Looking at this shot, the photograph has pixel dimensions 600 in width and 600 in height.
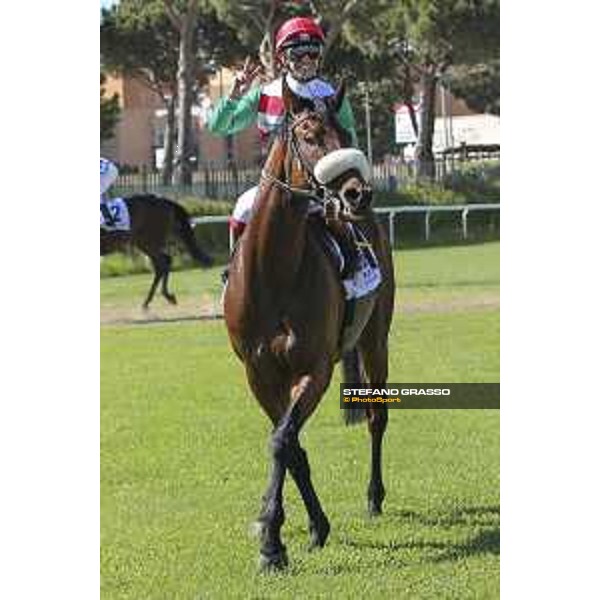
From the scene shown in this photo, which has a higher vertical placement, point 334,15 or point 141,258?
point 334,15

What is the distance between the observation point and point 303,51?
15.9ft

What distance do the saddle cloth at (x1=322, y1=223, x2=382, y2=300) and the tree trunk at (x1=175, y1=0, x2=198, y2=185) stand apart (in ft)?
2.88

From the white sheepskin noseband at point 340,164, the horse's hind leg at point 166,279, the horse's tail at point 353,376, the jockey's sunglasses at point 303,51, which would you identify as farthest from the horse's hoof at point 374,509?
the horse's hind leg at point 166,279

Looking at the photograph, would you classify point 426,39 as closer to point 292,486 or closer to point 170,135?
point 170,135

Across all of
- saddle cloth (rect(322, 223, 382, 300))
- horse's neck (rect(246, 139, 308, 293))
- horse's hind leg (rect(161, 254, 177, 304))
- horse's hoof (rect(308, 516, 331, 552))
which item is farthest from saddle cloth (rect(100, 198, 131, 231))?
horse's hoof (rect(308, 516, 331, 552))

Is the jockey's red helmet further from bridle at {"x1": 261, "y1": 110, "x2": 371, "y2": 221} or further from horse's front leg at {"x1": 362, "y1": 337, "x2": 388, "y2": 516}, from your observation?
horse's front leg at {"x1": 362, "y1": 337, "x2": 388, "y2": 516}

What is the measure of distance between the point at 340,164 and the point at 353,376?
1.27 metres

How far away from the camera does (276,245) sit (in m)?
4.81

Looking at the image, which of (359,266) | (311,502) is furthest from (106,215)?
(311,502)

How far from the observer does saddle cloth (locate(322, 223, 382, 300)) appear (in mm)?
5082

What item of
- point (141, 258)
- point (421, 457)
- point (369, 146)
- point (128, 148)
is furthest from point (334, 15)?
point (141, 258)

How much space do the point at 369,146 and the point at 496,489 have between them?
1322mm

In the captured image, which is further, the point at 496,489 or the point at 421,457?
the point at 421,457
